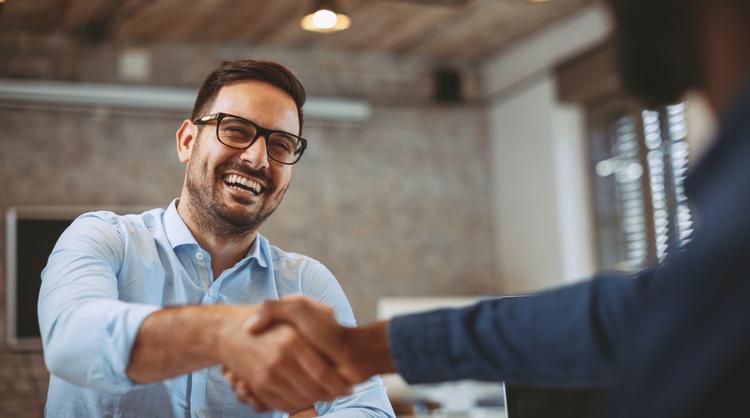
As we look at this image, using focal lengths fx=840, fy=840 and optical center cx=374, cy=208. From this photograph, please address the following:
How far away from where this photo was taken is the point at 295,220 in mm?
5199

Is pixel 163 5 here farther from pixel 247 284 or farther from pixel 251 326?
pixel 251 326

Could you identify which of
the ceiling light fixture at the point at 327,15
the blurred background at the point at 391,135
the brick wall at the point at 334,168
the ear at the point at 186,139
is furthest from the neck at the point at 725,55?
the brick wall at the point at 334,168

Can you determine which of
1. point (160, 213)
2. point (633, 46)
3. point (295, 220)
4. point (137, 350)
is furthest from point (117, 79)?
point (633, 46)

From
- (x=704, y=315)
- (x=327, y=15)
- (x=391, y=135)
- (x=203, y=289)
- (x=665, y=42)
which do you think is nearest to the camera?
(x=704, y=315)

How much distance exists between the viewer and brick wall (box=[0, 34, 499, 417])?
4.76 metres

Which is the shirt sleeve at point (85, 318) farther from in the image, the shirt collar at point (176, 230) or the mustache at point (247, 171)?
the mustache at point (247, 171)

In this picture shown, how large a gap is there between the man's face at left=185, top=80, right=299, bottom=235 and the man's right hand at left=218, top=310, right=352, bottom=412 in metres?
0.41

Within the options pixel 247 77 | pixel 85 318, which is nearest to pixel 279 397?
pixel 85 318

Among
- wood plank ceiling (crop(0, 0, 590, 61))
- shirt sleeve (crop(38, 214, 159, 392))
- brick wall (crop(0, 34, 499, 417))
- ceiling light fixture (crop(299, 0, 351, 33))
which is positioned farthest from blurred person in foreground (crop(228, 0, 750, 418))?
brick wall (crop(0, 34, 499, 417))

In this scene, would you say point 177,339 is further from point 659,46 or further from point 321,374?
point 659,46

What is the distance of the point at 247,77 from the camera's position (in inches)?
58.8

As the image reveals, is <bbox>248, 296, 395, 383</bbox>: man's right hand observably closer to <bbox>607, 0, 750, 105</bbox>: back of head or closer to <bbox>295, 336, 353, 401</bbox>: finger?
<bbox>295, 336, 353, 401</bbox>: finger

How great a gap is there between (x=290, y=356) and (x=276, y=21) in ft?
12.9

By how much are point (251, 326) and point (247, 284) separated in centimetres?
42
